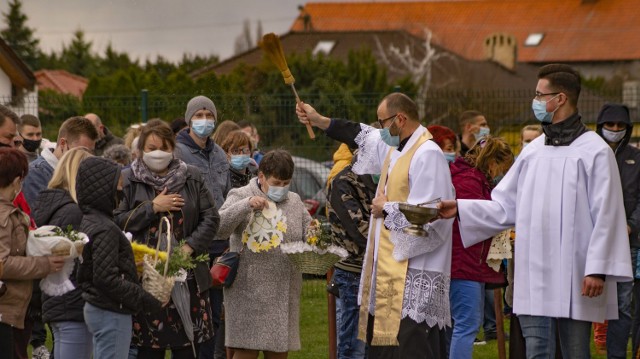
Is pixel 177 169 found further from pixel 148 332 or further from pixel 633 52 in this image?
pixel 633 52

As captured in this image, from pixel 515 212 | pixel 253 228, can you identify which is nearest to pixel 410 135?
pixel 515 212

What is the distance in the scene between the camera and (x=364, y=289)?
805cm

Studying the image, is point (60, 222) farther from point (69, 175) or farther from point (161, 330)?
point (161, 330)

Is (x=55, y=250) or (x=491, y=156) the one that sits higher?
(x=491, y=156)

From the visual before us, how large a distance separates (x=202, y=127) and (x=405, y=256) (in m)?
2.83

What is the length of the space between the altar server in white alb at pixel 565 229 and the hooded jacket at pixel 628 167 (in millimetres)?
2809

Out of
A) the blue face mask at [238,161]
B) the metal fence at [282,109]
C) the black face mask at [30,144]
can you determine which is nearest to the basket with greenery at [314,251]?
the blue face mask at [238,161]

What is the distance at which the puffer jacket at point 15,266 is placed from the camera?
22.9 ft

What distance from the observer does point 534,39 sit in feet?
250

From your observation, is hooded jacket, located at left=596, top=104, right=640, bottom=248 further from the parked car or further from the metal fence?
the parked car

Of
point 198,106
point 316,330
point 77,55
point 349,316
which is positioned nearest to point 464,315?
point 349,316

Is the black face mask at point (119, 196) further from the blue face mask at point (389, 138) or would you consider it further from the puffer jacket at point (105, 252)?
the blue face mask at point (389, 138)

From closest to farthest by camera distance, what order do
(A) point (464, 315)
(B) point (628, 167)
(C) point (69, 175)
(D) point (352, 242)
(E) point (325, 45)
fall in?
(C) point (69, 175) < (D) point (352, 242) < (A) point (464, 315) < (B) point (628, 167) < (E) point (325, 45)

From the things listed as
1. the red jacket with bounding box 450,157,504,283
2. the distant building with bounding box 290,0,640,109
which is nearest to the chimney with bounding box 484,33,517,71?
the distant building with bounding box 290,0,640,109
